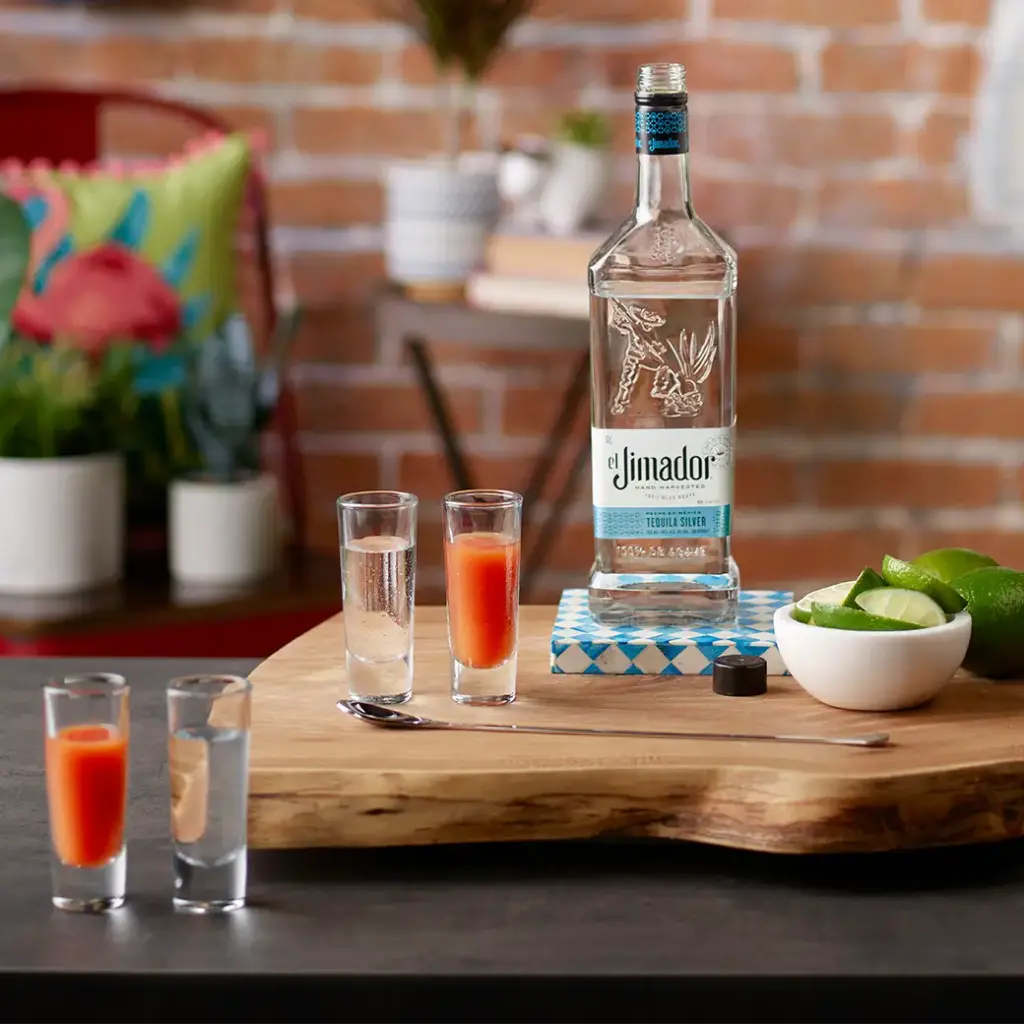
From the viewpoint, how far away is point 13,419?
6.77 ft

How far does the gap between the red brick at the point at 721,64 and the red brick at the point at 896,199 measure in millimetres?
169

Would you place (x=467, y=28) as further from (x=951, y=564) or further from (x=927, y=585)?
(x=927, y=585)

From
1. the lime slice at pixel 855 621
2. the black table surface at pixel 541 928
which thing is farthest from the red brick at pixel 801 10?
the black table surface at pixel 541 928

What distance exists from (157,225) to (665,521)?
1.28 m

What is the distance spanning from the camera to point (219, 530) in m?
2.15

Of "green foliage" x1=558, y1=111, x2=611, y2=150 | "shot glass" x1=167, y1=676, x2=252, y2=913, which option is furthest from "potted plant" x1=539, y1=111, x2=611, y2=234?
"shot glass" x1=167, y1=676, x2=252, y2=913

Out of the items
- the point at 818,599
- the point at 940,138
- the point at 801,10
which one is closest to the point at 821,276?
the point at 940,138

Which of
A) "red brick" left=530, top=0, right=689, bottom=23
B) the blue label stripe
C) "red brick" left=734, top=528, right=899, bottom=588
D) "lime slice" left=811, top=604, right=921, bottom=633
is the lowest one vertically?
"red brick" left=734, top=528, right=899, bottom=588

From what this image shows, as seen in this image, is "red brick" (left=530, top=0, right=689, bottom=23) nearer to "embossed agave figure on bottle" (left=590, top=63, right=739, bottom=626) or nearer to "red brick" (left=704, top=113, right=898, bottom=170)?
"red brick" (left=704, top=113, right=898, bottom=170)

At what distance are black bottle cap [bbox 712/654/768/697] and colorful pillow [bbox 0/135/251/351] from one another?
126 centimetres

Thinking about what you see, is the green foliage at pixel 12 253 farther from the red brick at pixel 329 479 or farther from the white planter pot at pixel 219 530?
the red brick at pixel 329 479

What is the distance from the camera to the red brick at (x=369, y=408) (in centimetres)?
270

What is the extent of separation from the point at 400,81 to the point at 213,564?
2.79ft

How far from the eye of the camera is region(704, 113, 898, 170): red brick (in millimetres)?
2605
